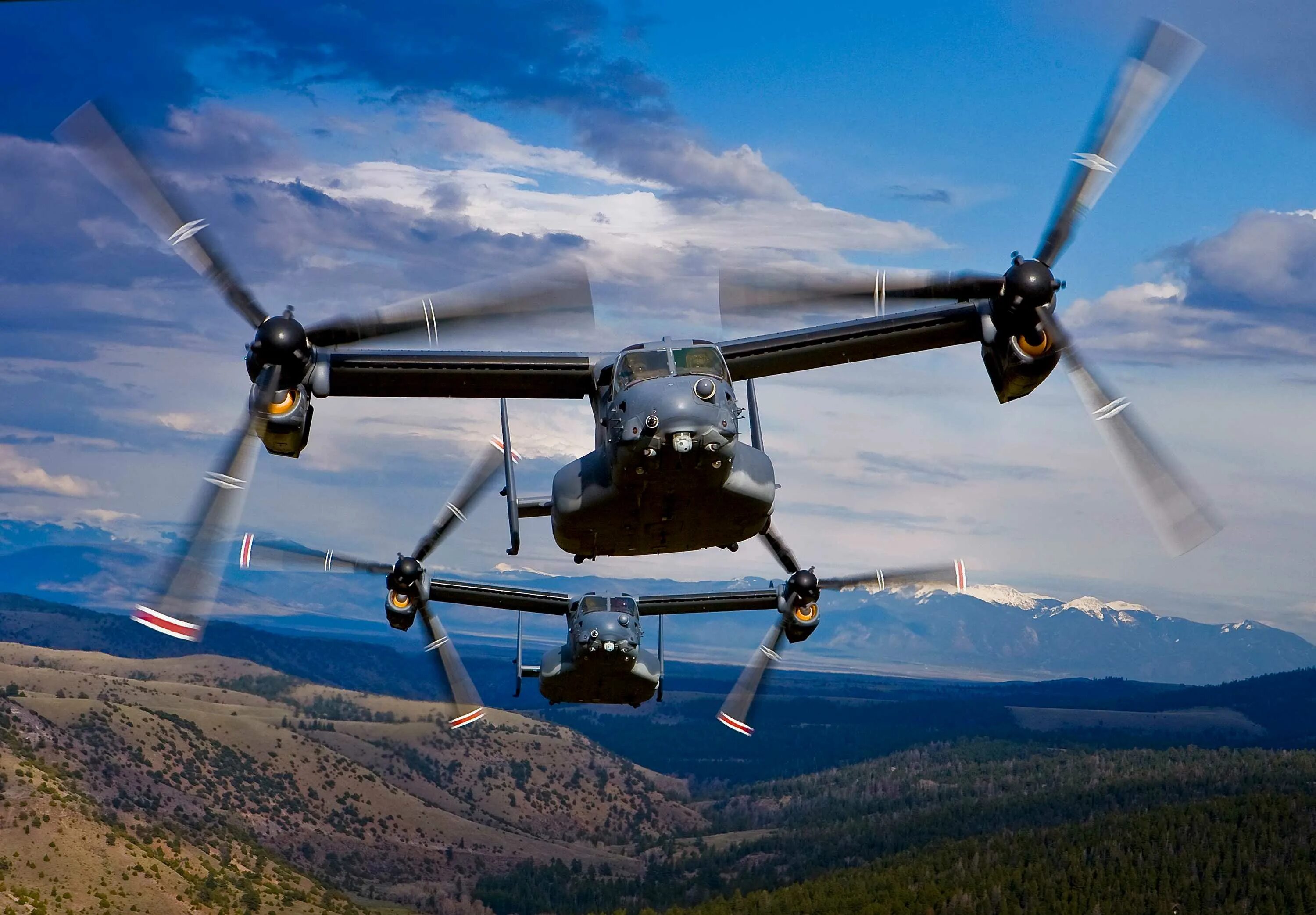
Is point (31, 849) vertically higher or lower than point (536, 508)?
lower

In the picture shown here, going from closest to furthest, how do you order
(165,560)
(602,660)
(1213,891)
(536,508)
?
1. (165,560)
2. (536,508)
3. (602,660)
4. (1213,891)

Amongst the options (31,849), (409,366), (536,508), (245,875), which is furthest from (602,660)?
(245,875)

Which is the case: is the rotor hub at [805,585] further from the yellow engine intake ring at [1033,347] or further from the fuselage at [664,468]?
the yellow engine intake ring at [1033,347]

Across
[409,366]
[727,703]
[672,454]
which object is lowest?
[727,703]

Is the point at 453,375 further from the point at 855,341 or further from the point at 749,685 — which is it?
the point at 749,685

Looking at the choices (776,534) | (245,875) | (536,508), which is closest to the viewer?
(536,508)

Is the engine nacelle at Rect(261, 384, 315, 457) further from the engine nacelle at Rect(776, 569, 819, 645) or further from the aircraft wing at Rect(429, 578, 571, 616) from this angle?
the engine nacelle at Rect(776, 569, 819, 645)

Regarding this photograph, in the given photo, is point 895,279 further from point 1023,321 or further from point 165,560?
point 165,560
